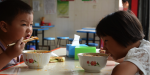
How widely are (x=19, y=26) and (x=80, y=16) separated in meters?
5.33

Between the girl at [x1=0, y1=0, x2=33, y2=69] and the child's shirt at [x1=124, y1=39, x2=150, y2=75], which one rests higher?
the girl at [x1=0, y1=0, x2=33, y2=69]

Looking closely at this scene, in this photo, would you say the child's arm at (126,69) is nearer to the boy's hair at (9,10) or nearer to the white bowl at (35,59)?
the white bowl at (35,59)

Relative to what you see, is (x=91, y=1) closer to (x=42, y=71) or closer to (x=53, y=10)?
(x=53, y=10)

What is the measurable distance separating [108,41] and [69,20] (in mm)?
5717

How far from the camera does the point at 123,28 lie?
78 cm

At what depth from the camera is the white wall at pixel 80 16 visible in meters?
6.25

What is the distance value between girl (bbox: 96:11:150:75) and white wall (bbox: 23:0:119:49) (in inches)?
213

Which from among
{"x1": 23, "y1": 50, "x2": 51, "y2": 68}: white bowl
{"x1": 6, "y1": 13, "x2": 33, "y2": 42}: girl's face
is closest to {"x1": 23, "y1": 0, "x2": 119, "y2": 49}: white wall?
{"x1": 6, "y1": 13, "x2": 33, "y2": 42}: girl's face

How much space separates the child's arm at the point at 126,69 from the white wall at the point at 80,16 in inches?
218

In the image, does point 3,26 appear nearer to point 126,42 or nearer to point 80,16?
point 126,42

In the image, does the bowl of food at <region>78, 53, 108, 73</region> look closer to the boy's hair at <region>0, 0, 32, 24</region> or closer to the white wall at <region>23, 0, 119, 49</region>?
the boy's hair at <region>0, 0, 32, 24</region>

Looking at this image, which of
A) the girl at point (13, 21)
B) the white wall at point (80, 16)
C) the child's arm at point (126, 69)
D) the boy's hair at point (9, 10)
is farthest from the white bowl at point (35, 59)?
the white wall at point (80, 16)

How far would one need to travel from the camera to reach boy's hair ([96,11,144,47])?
0.78 m

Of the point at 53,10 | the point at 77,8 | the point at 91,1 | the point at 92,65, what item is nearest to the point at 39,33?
the point at 53,10
